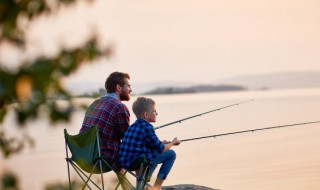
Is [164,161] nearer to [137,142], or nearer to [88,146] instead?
[137,142]

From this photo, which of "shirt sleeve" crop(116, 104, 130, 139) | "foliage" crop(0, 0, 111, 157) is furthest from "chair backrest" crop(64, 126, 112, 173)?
"foliage" crop(0, 0, 111, 157)

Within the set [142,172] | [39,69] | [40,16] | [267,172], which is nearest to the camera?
[39,69]

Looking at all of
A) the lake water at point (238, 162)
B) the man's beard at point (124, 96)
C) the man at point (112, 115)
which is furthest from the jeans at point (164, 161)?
the lake water at point (238, 162)

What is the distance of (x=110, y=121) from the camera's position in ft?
15.9

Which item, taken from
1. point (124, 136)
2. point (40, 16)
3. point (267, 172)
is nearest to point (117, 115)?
point (124, 136)

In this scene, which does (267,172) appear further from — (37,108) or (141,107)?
(37,108)

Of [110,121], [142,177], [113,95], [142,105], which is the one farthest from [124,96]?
[142,177]

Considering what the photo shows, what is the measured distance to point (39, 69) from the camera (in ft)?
3.36

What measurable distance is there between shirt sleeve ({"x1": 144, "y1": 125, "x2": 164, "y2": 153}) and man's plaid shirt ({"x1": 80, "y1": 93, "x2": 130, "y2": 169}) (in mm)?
238

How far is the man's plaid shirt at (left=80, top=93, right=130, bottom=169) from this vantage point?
15.8 ft

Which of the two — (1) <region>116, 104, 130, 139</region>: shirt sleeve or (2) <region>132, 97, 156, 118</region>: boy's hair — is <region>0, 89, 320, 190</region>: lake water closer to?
(1) <region>116, 104, 130, 139</region>: shirt sleeve

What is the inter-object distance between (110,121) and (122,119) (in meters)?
0.08

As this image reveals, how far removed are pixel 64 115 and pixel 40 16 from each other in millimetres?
174

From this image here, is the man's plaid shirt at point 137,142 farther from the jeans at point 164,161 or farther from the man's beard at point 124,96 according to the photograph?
the man's beard at point 124,96
